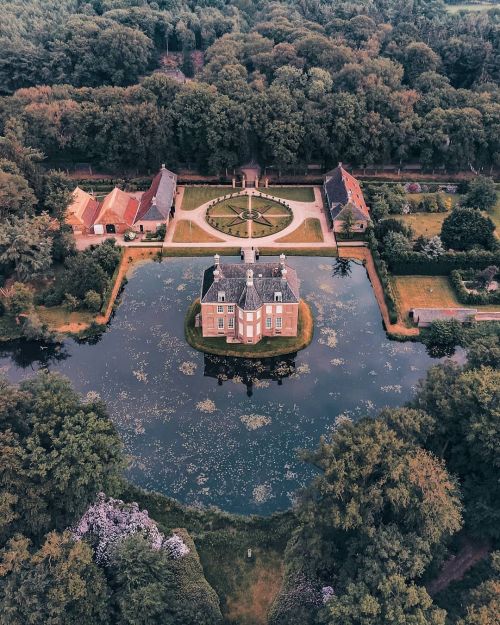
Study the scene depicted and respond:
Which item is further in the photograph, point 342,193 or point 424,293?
point 342,193

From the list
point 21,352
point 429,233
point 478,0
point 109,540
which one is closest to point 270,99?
point 429,233

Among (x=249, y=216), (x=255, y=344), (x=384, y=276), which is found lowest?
(x=255, y=344)

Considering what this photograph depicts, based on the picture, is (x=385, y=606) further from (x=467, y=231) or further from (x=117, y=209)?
(x=117, y=209)

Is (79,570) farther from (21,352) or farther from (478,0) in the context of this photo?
(478,0)

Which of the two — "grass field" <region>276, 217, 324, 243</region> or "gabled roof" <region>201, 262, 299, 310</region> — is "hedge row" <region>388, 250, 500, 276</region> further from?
"gabled roof" <region>201, 262, 299, 310</region>

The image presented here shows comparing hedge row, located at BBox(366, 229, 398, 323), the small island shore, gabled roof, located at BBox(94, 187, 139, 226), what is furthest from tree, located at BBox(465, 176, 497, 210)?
gabled roof, located at BBox(94, 187, 139, 226)

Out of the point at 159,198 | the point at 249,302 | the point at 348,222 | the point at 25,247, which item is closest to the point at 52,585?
the point at 249,302
